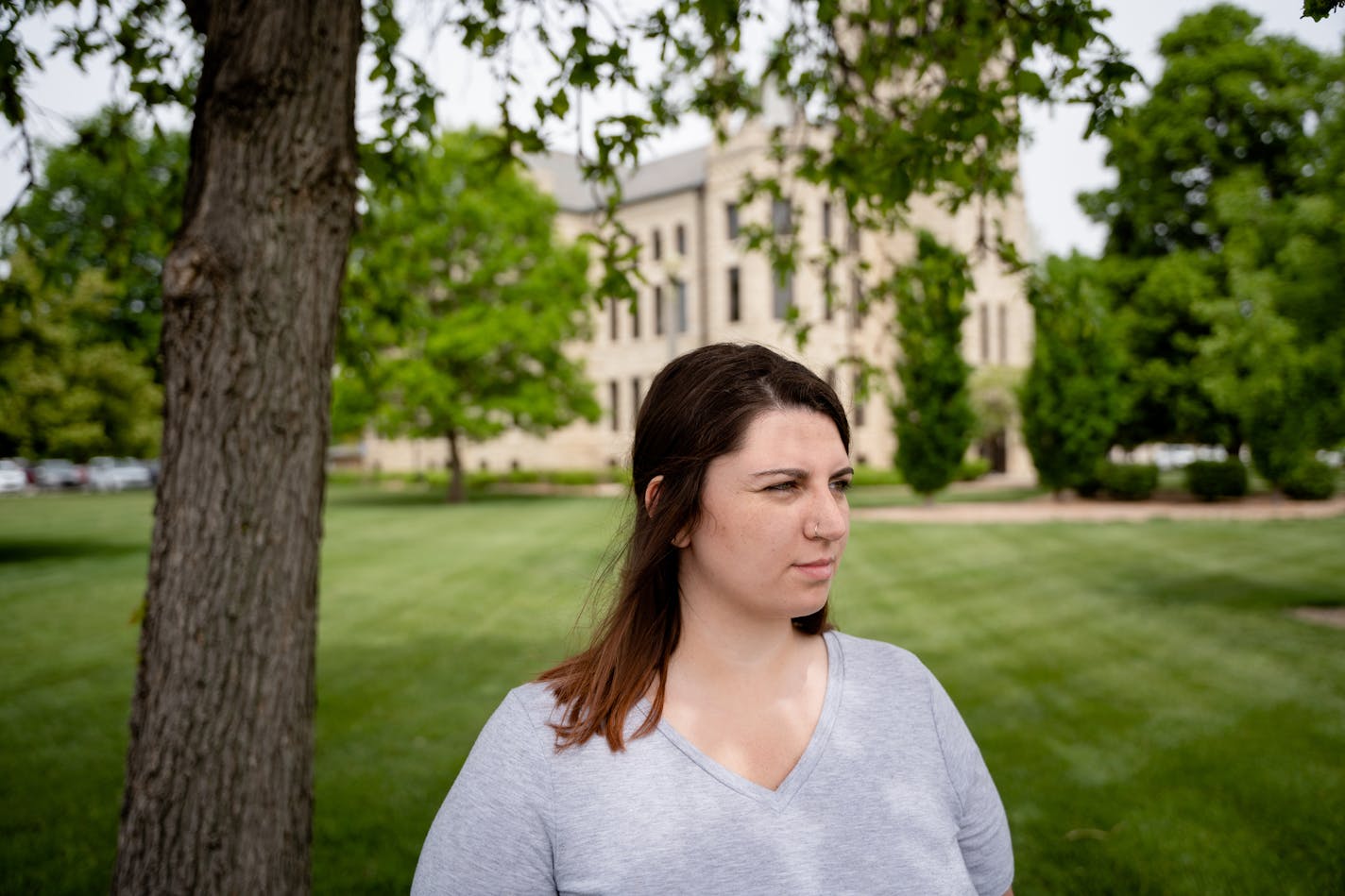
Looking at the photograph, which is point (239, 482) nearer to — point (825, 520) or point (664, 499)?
point (664, 499)

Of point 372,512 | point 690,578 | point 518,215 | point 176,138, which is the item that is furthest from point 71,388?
point 690,578

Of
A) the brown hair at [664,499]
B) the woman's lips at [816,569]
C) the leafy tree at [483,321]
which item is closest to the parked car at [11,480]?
the leafy tree at [483,321]

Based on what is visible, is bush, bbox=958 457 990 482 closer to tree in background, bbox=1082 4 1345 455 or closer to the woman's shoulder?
tree in background, bbox=1082 4 1345 455

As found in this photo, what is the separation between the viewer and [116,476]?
52344 mm

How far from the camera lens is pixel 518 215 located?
3188 centimetres

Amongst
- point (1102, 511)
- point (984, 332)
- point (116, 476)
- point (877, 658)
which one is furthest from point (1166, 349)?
point (116, 476)

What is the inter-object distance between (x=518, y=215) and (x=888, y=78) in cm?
2777

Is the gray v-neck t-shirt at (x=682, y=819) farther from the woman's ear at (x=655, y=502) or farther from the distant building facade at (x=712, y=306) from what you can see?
the distant building facade at (x=712, y=306)

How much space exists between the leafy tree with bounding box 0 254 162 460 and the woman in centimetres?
444

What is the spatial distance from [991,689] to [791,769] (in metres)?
6.48

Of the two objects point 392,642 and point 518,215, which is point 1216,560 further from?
point 518,215

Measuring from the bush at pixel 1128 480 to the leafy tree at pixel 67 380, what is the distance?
81.5 feet

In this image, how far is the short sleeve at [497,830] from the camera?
64.8 inches

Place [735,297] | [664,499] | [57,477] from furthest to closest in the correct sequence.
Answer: [57,477] < [735,297] < [664,499]
